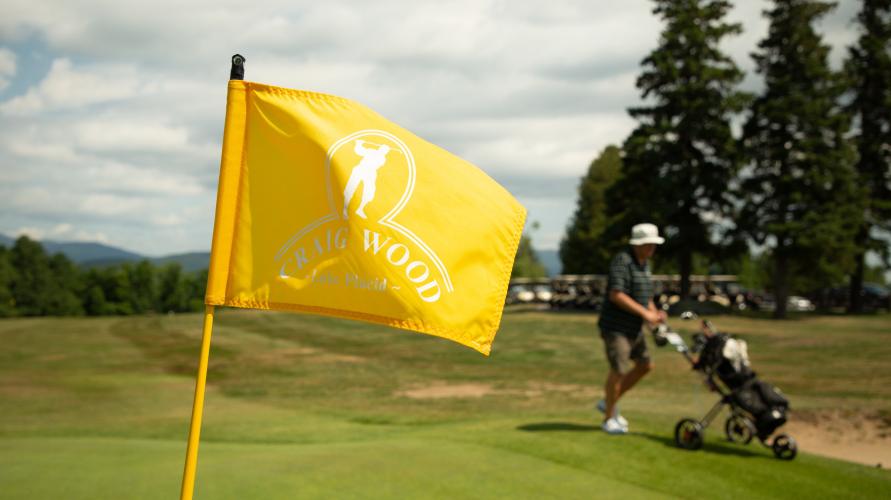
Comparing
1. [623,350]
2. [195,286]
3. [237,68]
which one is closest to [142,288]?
[195,286]

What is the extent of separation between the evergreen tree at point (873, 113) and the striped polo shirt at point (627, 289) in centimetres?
4354

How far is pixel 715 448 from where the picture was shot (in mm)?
7852

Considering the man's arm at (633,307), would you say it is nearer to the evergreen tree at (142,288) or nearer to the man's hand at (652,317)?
the man's hand at (652,317)

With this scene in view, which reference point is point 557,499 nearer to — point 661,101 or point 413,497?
point 413,497

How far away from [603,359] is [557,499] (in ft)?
55.2

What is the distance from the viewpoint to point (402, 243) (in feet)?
12.6

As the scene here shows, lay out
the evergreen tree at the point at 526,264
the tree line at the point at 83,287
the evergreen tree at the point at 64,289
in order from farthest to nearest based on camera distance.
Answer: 1. the evergreen tree at the point at 526,264
2. the evergreen tree at the point at 64,289
3. the tree line at the point at 83,287

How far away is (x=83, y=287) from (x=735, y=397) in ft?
386

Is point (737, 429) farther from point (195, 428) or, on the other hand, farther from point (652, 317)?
point (195, 428)

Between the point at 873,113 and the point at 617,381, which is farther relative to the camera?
the point at 873,113

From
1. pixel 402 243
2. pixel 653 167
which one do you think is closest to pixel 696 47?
pixel 653 167

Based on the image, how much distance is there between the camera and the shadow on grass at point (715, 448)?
7.57 meters

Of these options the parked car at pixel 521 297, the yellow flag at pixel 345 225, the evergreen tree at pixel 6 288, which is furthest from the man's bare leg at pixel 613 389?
the evergreen tree at pixel 6 288

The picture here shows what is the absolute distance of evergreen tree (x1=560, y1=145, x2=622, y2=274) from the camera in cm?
7769
